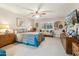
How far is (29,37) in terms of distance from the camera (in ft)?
14.6

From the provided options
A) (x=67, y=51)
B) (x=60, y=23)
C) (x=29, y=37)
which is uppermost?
(x=60, y=23)

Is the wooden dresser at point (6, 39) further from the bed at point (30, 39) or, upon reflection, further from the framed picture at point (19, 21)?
the framed picture at point (19, 21)

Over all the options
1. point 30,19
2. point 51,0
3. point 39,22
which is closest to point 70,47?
point 51,0

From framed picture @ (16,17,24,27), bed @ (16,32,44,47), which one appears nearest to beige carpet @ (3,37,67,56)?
bed @ (16,32,44,47)

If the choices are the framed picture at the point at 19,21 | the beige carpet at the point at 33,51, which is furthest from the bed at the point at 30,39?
the framed picture at the point at 19,21

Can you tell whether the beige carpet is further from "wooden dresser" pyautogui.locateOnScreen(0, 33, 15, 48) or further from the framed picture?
the framed picture

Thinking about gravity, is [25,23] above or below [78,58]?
above

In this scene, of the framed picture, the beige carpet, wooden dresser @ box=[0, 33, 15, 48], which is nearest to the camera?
the beige carpet

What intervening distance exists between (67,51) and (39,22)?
4.62 metres

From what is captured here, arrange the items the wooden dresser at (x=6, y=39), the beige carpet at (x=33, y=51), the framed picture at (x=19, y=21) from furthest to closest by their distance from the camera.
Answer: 1. the framed picture at (x=19, y=21)
2. the wooden dresser at (x=6, y=39)
3. the beige carpet at (x=33, y=51)

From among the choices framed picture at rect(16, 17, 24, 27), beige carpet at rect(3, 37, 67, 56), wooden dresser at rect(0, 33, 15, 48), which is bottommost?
beige carpet at rect(3, 37, 67, 56)

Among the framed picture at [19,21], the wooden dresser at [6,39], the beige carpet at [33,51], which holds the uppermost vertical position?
the framed picture at [19,21]

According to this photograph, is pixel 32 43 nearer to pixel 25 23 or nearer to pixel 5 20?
pixel 5 20

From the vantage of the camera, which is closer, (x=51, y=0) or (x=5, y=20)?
(x=51, y=0)
